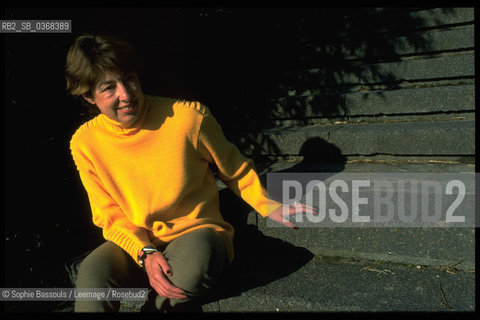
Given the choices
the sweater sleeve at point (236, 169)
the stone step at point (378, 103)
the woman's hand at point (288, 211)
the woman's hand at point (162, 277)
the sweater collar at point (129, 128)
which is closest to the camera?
the woman's hand at point (162, 277)

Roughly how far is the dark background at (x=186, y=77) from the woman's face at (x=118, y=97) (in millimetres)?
829

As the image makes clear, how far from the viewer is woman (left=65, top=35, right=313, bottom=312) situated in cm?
211

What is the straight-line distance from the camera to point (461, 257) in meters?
2.27

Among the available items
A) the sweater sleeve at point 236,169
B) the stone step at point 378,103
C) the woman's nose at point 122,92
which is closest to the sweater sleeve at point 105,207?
the woman's nose at point 122,92

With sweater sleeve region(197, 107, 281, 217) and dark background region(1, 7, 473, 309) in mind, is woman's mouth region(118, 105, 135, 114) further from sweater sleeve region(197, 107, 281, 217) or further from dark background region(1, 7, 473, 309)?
dark background region(1, 7, 473, 309)

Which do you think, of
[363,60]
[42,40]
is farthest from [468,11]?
[42,40]

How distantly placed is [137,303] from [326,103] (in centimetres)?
237

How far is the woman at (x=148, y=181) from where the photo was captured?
6.91 ft

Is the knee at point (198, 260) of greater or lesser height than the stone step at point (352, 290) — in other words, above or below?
above

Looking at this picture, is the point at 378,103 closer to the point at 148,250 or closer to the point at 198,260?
→ the point at 198,260

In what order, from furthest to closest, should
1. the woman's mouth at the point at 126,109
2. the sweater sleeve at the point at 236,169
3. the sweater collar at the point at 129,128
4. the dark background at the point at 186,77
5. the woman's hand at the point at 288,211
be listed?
the dark background at the point at 186,77
the woman's hand at the point at 288,211
the sweater sleeve at the point at 236,169
the sweater collar at the point at 129,128
the woman's mouth at the point at 126,109

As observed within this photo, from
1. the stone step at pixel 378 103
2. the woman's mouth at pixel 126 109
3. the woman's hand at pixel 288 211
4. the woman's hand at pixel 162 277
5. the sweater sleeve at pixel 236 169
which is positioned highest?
the stone step at pixel 378 103

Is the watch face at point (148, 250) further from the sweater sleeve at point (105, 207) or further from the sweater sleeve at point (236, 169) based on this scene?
the sweater sleeve at point (236, 169)

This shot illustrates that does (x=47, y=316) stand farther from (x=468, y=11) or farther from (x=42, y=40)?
(x=468, y=11)
